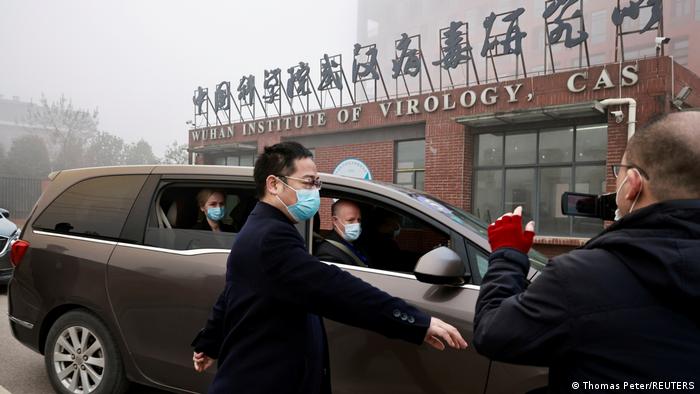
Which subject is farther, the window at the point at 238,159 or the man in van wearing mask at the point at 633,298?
the window at the point at 238,159

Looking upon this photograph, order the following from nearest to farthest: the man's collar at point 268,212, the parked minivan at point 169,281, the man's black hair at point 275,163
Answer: the man's collar at point 268,212 < the man's black hair at point 275,163 < the parked minivan at point 169,281

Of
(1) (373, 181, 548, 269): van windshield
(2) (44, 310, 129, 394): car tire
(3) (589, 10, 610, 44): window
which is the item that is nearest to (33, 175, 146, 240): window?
(2) (44, 310, 129, 394): car tire

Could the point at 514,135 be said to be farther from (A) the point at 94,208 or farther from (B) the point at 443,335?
(B) the point at 443,335

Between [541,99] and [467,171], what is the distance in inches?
94.0

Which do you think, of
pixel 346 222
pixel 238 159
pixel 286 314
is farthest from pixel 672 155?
pixel 238 159

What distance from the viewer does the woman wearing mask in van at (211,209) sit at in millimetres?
3258

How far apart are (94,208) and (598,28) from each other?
125 feet

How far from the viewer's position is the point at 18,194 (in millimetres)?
25594

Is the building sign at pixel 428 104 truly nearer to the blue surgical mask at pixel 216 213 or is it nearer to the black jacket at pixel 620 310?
the blue surgical mask at pixel 216 213

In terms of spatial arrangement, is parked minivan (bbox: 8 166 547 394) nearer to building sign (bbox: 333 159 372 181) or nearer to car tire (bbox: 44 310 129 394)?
car tire (bbox: 44 310 129 394)

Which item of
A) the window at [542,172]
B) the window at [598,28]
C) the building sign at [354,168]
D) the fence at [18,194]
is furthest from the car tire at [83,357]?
the window at [598,28]

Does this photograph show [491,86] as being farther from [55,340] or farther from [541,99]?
[55,340]

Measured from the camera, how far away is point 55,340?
3.37 meters

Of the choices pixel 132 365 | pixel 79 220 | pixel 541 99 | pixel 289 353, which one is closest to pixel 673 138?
pixel 289 353
